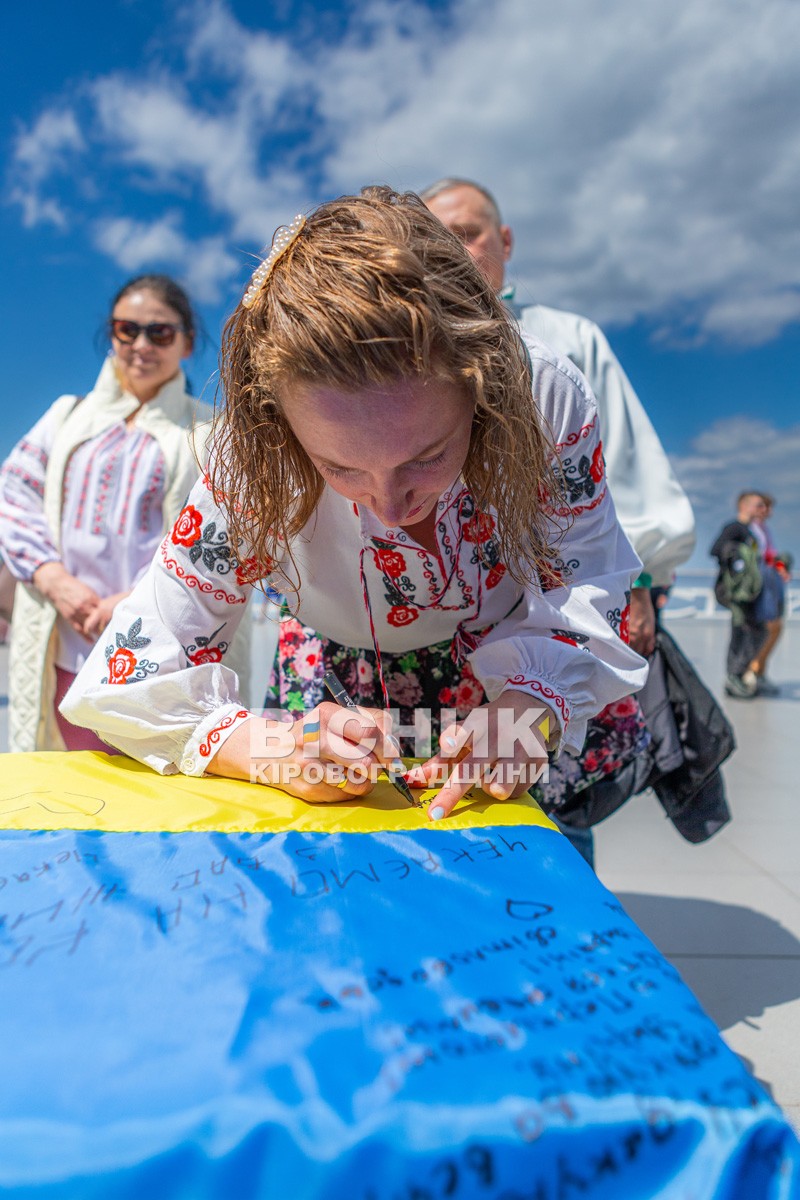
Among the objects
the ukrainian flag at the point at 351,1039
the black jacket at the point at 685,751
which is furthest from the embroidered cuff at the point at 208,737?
the black jacket at the point at 685,751

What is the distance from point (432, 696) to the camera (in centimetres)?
133

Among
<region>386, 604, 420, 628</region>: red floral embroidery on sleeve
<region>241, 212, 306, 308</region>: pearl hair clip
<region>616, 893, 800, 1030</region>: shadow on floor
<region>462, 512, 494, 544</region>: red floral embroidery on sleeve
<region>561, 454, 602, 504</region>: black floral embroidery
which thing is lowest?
<region>616, 893, 800, 1030</region>: shadow on floor

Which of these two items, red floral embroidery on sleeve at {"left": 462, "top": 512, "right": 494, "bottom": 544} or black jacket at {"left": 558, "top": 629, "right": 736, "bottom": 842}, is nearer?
red floral embroidery on sleeve at {"left": 462, "top": 512, "right": 494, "bottom": 544}

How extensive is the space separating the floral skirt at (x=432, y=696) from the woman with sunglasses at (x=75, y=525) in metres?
0.76

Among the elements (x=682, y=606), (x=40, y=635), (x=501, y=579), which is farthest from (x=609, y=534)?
(x=682, y=606)

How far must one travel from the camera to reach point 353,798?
998 millimetres

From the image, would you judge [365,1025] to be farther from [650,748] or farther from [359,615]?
[650,748]

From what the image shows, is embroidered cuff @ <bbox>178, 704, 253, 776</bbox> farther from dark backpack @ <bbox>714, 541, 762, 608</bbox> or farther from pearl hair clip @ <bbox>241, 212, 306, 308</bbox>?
dark backpack @ <bbox>714, 541, 762, 608</bbox>

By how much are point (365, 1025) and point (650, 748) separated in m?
1.14

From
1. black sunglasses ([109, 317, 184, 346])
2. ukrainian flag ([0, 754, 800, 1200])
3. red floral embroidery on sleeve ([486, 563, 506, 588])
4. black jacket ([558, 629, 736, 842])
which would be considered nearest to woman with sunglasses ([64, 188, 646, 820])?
red floral embroidery on sleeve ([486, 563, 506, 588])

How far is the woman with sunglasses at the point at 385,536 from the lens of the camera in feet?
2.83

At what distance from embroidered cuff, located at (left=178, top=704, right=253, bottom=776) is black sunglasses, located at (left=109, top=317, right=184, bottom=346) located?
147cm

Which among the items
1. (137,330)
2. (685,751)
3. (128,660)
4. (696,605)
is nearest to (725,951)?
(685,751)

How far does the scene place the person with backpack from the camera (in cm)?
602
